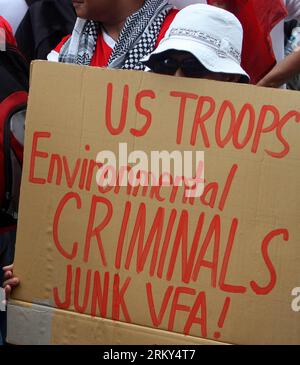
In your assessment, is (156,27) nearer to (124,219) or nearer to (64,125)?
(64,125)

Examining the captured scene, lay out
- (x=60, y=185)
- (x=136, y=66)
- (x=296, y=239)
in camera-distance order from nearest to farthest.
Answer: (x=296, y=239)
(x=60, y=185)
(x=136, y=66)

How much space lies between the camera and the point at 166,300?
192 cm

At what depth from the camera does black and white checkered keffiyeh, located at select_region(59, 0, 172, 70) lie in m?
2.38

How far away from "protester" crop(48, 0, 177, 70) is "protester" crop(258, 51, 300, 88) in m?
0.33

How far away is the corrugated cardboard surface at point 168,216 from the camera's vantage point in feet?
6.09

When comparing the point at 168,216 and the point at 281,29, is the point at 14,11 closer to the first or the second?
the point at 281,29

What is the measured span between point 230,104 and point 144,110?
0.20 m

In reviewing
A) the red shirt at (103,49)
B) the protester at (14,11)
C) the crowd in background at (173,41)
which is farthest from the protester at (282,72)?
the protester at (14,11)

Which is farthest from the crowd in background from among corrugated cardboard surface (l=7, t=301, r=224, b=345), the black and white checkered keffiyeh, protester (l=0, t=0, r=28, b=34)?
protester (l=0, t=0, r=28, b=34)

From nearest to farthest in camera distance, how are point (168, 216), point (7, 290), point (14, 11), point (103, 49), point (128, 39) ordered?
point (168, 216) < point (7, 290) < point (128, 39) < point (103, 49) < point (14, 11)

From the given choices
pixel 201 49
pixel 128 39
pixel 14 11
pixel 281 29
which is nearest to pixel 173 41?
pixel 201 49

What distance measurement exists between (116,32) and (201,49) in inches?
22.2

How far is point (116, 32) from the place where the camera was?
101 inches
